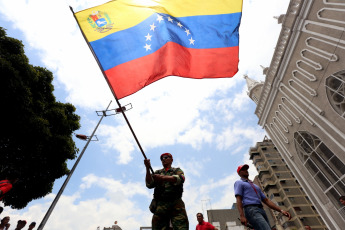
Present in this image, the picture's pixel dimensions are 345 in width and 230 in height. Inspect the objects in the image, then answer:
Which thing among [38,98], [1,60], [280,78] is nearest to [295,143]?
[280,78]

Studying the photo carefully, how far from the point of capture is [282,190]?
45.0 metres

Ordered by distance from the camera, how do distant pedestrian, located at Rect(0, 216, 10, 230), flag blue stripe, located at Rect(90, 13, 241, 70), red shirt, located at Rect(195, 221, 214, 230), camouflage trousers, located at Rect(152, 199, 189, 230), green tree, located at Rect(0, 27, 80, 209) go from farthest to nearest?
green tree, located at Rect(0, 27, 80, 209), distant pedestrian, located at Rect(0, 216, 10, 230), red shirt, located at Rect(195, 221, 214, 230), flag blue stripe, located at Rect(90, 13, 241, 70), camouflage trousers, located at Rect(152, 199, 189, 230)

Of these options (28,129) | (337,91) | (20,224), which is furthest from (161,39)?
(337,91)

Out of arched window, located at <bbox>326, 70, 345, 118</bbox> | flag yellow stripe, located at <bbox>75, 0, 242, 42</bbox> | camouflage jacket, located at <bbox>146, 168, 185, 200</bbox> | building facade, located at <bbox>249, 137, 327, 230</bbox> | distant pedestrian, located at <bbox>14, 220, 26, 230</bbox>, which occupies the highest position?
building facade, located at <bbox>249, 137, 327, 230</bbox>

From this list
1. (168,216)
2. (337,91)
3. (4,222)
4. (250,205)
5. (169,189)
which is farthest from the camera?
(337,91)

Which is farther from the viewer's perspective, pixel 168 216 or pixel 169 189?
pixel 169 189

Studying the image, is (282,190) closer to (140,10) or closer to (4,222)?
(4,222)

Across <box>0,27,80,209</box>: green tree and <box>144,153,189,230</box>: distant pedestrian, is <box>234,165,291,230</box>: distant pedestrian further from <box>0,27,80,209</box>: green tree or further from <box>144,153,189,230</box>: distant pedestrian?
<box>0,27,80,209</box>: green tree

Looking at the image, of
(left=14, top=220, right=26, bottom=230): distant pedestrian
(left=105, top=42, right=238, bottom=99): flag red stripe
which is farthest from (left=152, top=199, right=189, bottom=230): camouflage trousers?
(left=14, top=220, right=26, bottom=230): distant pedestrian

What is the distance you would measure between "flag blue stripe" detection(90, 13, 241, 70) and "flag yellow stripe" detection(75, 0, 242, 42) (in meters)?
0.13

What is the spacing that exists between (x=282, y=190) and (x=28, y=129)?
5217 cm

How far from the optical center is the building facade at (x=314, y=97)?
37.2ft

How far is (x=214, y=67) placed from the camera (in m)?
4.91

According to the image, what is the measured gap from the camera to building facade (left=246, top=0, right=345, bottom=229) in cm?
1134
